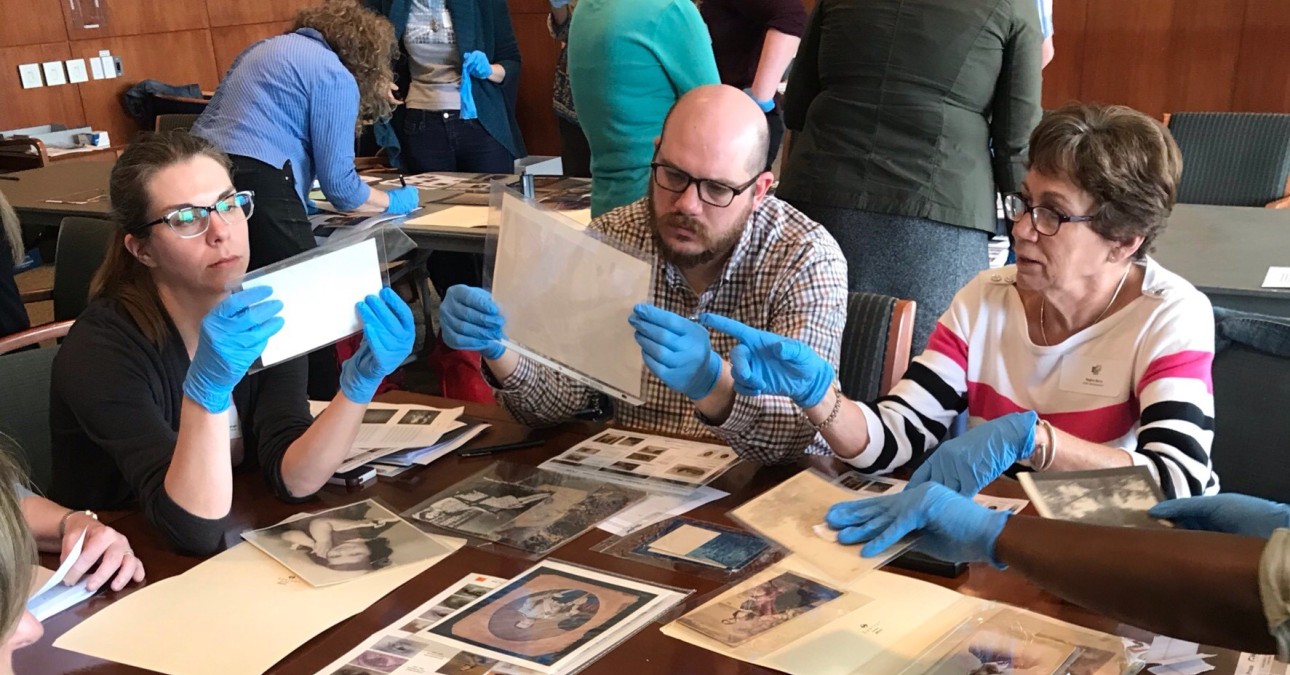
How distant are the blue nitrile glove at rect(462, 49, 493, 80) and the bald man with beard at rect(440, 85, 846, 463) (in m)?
2.86

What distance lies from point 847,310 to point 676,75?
0.86 meters

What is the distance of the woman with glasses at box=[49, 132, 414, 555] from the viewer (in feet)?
5.25

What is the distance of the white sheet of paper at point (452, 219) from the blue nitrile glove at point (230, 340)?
6.28 feet

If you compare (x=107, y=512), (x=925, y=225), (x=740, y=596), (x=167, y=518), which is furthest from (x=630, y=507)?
(x=925, y=225)

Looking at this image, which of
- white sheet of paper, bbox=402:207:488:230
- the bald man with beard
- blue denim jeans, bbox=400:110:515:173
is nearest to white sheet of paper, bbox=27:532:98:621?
the bald man with beard

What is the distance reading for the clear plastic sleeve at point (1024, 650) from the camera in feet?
3.82

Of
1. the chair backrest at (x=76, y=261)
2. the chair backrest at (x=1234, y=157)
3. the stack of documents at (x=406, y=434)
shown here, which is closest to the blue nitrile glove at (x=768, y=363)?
the stack of documents at (x=406, y=434)

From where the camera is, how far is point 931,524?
1.27 m

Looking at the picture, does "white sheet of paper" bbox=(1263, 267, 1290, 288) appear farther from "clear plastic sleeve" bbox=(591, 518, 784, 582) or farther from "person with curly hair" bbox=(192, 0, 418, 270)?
"person with curly hair" bbox=(192, 0, 418, 270)

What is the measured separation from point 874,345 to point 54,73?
5.91 meters

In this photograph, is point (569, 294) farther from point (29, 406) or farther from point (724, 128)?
point (29, 406)

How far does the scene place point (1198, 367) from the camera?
166 centimetres

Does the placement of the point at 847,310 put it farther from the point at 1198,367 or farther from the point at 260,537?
the point at 260,537

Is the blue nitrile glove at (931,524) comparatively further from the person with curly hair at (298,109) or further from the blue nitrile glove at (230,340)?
the person with curly hair at (298,109)
